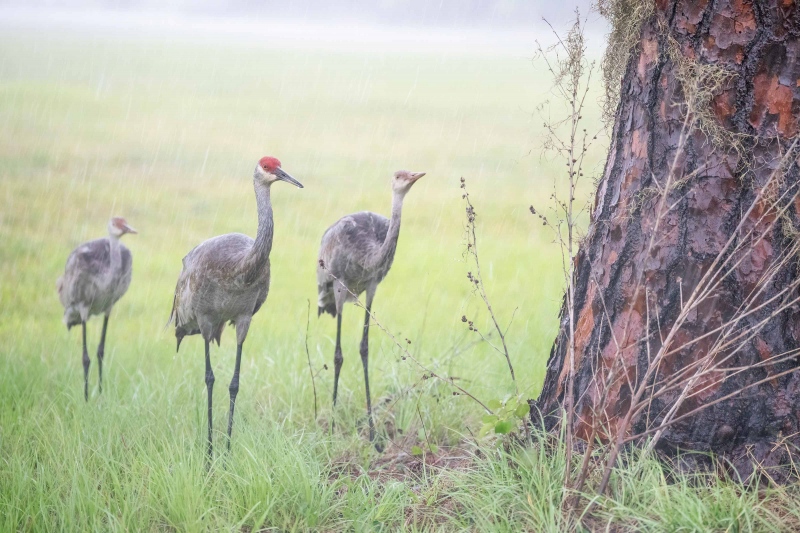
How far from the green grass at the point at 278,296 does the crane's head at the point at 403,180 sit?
0.79 meters

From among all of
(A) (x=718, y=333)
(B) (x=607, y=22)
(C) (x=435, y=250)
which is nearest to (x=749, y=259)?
(A) (x=718, y=333)

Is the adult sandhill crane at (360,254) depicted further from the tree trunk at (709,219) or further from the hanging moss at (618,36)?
the tree trunk at (709,219)

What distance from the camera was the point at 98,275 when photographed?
3959mm

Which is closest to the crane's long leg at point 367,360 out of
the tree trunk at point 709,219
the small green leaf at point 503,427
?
the small green leaf at point 503,427

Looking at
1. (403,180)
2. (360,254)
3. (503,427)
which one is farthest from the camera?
(360,254)

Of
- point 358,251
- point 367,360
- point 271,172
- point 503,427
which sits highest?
point 271,172

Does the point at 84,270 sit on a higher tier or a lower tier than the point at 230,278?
lower

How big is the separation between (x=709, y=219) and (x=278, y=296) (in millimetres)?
3782

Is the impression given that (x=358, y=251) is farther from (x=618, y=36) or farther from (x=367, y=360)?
(x=618, y=36)

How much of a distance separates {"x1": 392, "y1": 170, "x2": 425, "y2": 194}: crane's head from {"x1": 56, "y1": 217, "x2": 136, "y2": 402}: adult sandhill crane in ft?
5.32

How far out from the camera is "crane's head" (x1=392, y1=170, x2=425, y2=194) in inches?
128

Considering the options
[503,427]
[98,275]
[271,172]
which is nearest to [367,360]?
[271,172]

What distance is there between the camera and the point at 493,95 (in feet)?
26.5

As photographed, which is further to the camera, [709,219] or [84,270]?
[84,270]
